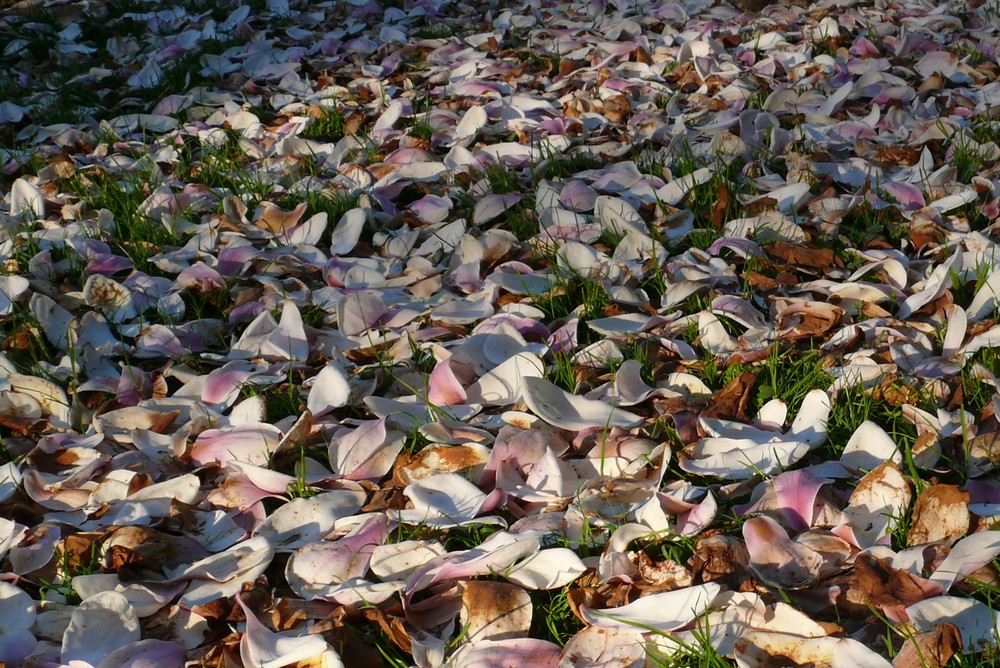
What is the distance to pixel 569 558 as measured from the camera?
130 centimetres

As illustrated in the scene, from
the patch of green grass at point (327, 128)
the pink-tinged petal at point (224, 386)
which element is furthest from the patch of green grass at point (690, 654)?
the patch of green grass at point (327, 128)

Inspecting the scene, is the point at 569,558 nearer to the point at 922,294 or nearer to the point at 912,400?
the point at 912,400

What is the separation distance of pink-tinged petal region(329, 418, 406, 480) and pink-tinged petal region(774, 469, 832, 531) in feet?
1.89

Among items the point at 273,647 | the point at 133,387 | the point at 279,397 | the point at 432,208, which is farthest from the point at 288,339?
the point at 273,647

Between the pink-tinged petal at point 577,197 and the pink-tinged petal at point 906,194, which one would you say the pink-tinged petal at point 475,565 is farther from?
the pink-tinged petal at point 906,194

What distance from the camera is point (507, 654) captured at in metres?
1.20

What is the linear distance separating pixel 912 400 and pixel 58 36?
389cm

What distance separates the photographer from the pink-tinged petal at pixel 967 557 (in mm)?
1204

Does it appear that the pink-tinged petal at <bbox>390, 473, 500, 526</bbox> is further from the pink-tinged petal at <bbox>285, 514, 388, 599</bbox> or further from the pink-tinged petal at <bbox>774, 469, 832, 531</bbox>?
the pink-tinged petal at <bbox>774, 469, 832, 531</bbox>

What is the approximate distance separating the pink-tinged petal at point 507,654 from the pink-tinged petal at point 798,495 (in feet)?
1.25

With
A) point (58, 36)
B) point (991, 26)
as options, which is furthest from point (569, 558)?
point (58, 36)

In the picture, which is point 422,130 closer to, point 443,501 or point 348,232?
point 348,232

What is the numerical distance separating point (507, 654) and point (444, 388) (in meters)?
0.57

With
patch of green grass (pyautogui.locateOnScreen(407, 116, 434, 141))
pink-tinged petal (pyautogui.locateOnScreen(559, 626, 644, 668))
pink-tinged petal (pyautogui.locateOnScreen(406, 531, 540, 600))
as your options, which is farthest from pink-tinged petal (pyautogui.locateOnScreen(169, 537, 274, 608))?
patch of green grass (pyautogui.locateOnScreen(407, 116, 434, 141))
